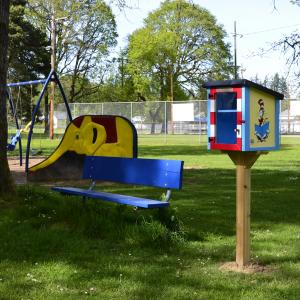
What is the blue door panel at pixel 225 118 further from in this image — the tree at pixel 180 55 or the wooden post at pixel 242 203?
the tree at pixel 180 55

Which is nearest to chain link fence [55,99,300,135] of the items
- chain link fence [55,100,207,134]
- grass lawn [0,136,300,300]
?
chain link fence [55,100,207,134]

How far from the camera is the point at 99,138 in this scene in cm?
1163

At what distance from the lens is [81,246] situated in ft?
18.7

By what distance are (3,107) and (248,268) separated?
13.7 ft

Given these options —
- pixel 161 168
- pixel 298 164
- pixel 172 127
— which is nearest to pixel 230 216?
pixel 161 168

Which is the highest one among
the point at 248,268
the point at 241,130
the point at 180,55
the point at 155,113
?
the point at 180,55

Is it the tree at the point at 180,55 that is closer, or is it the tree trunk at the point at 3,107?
the tree trunk at the point at 3,107

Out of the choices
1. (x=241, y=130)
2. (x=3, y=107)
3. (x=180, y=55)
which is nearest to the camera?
(x=241, y=130)

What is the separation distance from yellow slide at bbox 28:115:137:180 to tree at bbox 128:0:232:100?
49.2 meters

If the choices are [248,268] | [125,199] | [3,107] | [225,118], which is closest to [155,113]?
[3,107]

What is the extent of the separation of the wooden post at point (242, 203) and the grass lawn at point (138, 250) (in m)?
0.25

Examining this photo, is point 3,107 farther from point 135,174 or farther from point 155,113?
point 155,113

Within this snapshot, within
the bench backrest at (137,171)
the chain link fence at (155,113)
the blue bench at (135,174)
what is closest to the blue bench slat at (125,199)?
the blue bench at (135,174)

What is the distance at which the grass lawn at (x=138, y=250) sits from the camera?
4395 millimetres
